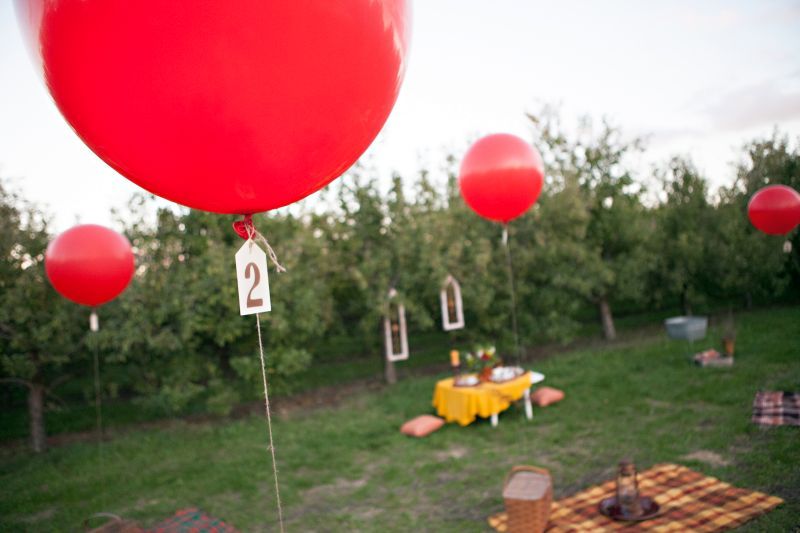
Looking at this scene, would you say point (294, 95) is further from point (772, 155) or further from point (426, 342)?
point (772, 155)

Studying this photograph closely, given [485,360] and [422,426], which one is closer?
[422,426]

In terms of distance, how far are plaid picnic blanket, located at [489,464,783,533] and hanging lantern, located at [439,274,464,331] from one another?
5416mm

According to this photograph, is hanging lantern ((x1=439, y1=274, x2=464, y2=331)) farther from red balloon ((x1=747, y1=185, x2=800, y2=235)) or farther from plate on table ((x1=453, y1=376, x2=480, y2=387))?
red balloon ((x1=747, y1=185, x2=800, y2=235))

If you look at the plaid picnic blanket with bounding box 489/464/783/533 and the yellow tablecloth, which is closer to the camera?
the plaid picnic blanket with bounding box 489/464/783/533

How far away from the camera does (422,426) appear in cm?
881

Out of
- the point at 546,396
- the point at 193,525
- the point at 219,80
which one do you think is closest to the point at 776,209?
the point at 546,396

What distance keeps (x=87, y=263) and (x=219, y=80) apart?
16.6 ft

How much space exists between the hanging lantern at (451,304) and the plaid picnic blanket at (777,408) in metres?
5.44

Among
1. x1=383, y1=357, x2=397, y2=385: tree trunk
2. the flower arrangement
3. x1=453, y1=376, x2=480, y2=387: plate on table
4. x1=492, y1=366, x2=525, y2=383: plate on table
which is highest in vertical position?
the flower arrangement

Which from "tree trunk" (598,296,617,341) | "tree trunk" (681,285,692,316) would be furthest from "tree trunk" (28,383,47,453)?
"tree trunk" (681,285,692,316)

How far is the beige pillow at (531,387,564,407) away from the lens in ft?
31.7

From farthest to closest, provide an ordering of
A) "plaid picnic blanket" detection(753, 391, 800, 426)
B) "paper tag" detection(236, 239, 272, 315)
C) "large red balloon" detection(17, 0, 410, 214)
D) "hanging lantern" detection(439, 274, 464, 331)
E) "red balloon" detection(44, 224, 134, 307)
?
"hanging lantern" detection(439, 274, 464, 331), "plaid picnic blanket" detection(753, 391, 800, 426), "red balloon" detection(44, 224, 134, 307), "paper tag" detection(236, 239, 272, 315), "large red balloon" detection(17, 0, 410, 214)

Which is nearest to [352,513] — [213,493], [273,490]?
[273,490]

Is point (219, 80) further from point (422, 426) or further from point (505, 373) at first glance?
point (505, 373)
